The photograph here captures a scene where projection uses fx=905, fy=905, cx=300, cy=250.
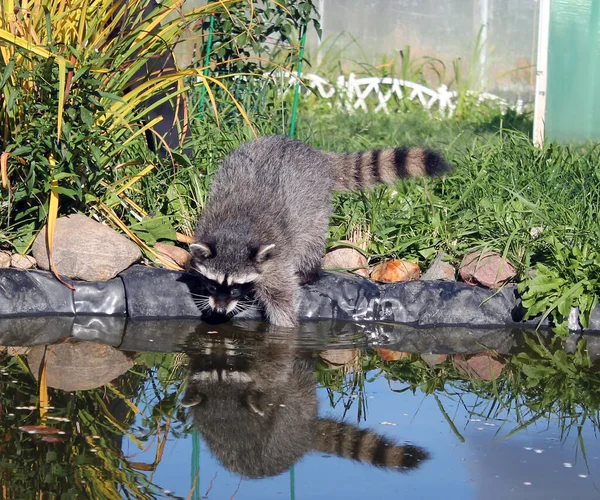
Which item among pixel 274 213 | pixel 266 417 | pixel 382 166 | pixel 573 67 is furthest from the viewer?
pixel 573 67

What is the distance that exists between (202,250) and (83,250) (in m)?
0.74

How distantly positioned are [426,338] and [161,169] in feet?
7.49

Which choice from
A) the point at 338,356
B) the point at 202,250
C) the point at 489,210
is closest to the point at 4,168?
the point at 202,250

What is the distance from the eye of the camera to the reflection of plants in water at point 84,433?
320cm

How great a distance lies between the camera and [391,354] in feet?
16.5

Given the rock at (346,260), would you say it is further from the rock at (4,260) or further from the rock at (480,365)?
the rock at (4,260)

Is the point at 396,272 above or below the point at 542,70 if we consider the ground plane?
below

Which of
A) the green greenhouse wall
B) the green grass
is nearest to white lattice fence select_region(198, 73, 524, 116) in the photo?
the green greenhouse wall

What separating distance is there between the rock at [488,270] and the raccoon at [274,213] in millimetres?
641

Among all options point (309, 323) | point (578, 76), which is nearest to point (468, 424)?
point (309, 323)

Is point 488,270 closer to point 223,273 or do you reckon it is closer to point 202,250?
point 223,273

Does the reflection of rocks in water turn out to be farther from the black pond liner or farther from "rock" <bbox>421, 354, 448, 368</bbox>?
the black pond liner

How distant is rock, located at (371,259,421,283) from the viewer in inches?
237

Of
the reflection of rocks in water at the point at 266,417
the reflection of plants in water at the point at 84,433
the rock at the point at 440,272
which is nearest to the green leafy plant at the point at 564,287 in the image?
the rock at the point at 440,272
